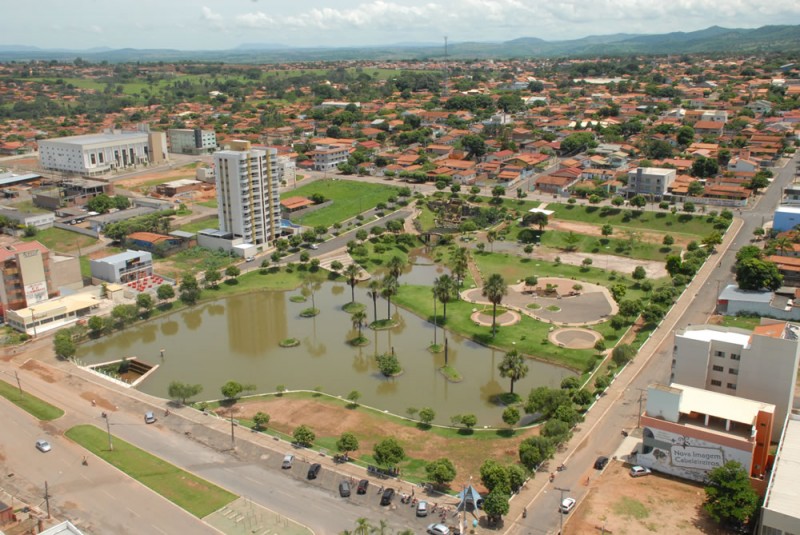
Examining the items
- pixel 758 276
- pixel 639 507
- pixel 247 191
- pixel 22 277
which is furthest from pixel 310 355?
pixel 758 276

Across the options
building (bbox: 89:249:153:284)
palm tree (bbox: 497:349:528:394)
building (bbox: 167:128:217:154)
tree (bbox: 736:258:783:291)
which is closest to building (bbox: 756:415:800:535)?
palm tree (bbox: 497:349:528:394)

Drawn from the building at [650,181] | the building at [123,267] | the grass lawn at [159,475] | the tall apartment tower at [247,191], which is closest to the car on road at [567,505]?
the grass lawn at [159,475]

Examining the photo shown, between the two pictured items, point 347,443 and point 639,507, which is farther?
point 347,443

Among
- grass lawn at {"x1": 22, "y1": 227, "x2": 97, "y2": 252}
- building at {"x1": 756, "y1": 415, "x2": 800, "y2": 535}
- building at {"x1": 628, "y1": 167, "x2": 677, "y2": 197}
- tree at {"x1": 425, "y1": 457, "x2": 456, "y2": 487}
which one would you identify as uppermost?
building at {"x1": 628, "y1": 167, "x2": 677, "y2": 197}

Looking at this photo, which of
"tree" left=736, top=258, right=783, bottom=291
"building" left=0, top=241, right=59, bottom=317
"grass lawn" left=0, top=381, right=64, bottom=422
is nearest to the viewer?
"grass lawn" left=0, top=381, right=64, bottom=422

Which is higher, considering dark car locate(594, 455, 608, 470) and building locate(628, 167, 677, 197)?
building locate(628, 167, 677, 197)

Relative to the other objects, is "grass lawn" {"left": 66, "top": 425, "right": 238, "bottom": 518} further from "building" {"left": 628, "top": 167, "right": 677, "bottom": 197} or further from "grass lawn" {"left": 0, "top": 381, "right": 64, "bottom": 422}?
"building" {"left": 628, "top": 167, "right": 677, "bottom": 197}

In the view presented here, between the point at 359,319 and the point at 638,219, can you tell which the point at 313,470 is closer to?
the point at 359,319

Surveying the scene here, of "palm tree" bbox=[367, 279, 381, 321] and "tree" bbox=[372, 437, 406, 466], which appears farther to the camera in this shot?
"palm tree" bbox=[367, 279, 381, 321]

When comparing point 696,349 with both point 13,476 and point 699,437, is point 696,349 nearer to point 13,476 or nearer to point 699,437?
point 699,437
